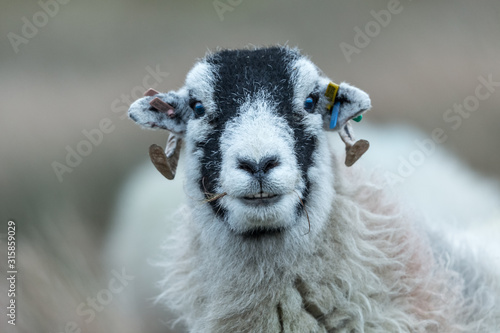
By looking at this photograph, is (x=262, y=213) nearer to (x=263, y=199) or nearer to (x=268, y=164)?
(x=263, y=199)

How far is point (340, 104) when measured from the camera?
13.3 ft

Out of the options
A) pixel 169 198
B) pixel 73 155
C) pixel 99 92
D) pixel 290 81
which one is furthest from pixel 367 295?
pixel 99 92

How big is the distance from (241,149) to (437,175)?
281 inches

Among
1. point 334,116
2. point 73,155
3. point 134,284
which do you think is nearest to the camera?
point 334,116

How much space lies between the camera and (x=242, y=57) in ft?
12.7

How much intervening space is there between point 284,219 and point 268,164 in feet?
1.39

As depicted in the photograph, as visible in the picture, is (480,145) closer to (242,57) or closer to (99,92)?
(99,92)

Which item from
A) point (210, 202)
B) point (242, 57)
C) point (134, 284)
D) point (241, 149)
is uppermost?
point (242, 57)

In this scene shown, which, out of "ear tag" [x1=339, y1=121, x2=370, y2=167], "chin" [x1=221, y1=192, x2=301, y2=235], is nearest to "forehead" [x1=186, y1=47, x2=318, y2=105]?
"ear tag" [x1=339, y1=121, x2=370, y2=167]

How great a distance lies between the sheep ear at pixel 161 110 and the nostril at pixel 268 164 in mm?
1067
